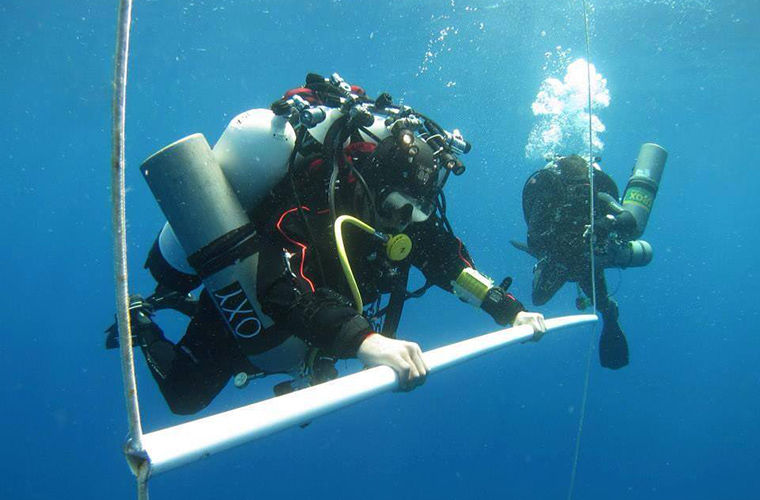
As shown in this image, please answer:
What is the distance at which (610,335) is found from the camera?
742cm

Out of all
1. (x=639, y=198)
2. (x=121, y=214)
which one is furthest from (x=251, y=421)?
(x=639, y=198)

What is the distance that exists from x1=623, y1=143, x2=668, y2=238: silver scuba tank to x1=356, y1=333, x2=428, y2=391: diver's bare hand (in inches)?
242

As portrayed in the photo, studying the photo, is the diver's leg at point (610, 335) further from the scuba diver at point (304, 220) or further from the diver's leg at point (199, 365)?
the diver's leg at point (199, 365)

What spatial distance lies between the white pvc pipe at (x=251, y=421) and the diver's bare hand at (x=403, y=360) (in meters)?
0.11

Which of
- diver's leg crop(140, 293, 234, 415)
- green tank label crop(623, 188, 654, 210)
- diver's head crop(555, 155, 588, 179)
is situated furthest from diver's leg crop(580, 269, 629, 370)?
diver's leg crop(140, 293, 234, 415)

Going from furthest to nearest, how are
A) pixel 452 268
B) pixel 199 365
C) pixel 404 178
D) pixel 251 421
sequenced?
pixel 452 268 < pixel 199 365 < pixel 404 178 < pixel 251 421

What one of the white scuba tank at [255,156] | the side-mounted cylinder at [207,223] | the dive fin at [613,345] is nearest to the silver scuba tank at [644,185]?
the dive fin at [613,345]

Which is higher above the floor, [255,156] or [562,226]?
[255,156]

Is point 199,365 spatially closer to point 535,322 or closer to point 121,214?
point 535,322

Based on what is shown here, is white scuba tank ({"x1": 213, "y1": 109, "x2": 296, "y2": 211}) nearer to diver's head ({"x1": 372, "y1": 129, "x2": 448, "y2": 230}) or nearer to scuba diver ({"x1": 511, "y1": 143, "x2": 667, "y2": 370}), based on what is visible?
diver's head ({"x1": 372, "y1": 129, "x2": 448, "y2": 230})

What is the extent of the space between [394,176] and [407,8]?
672 inches

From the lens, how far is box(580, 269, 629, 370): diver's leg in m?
6.96

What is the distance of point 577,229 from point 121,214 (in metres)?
6.34

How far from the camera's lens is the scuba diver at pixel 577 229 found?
5.94 meters
